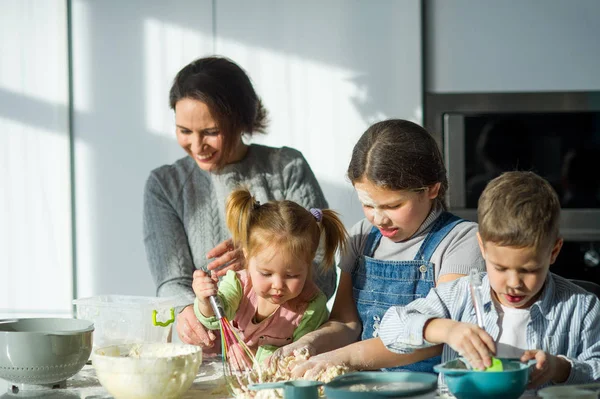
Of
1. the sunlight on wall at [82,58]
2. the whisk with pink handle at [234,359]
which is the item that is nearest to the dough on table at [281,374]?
the whisk with pink handle at [234,359]

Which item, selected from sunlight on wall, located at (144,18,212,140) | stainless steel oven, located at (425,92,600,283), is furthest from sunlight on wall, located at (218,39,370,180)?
stainless steel oven, located at (425,92,600,283)

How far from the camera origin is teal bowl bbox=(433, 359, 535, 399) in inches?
44.7

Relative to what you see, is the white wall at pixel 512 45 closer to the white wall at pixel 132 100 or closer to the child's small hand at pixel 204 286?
the white wall at pixel 132 100

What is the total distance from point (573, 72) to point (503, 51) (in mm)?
259

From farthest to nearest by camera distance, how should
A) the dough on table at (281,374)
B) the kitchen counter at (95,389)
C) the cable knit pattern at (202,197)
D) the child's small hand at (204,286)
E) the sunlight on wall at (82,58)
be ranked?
1. the sunlight on wall at (82,58)
2. the cable knit pattern at (202,197)
3. the child's small hand at (204,286)
4. the kitchen counter at (95,389)
5. the dough on table at (281,374)

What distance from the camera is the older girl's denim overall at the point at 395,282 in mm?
1665

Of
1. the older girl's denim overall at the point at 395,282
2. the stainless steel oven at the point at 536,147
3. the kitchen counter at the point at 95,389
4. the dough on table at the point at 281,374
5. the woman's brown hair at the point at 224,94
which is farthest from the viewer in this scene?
the stainless steel oven at the point at 536,147

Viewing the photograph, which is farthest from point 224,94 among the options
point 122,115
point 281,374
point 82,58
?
point 82,58

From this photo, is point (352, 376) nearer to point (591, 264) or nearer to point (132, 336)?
point (132, 336)

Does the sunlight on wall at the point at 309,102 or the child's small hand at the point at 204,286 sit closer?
the child's small hand at the point at 204,286

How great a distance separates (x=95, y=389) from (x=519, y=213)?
30.0 inches

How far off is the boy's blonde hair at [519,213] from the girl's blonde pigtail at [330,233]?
46 centimetres

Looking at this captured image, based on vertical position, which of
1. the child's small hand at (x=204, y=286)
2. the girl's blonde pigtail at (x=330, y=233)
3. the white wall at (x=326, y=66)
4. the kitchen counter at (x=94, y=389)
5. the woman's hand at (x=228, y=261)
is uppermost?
the white wall at (x=326, y=66)

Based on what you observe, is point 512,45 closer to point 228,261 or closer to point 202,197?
point 202,197
